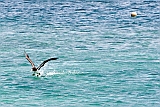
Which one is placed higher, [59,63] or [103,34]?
[103,34]

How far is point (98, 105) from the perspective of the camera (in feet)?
130

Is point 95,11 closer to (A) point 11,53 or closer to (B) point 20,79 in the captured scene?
(A) point 11,53

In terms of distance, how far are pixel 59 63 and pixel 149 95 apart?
9956mm

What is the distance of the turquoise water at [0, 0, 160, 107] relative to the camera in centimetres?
4147

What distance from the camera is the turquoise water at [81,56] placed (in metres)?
41.5

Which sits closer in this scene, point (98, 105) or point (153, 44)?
point (98, 105)

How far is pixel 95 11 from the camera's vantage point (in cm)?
8031

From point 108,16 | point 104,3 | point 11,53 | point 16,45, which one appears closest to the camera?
point 11,53

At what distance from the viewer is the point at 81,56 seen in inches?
2041

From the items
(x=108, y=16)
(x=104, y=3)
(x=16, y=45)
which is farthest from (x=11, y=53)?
(x=104, y=3)

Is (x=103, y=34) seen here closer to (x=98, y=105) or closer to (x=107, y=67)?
(x=107, y=67)

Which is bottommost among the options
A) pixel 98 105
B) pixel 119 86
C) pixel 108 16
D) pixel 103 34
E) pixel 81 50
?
pixel 98 105

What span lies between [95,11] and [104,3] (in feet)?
25.1

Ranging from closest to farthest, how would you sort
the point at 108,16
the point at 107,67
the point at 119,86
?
the point at 119,86, the point at 107,67, the point at 108,16
